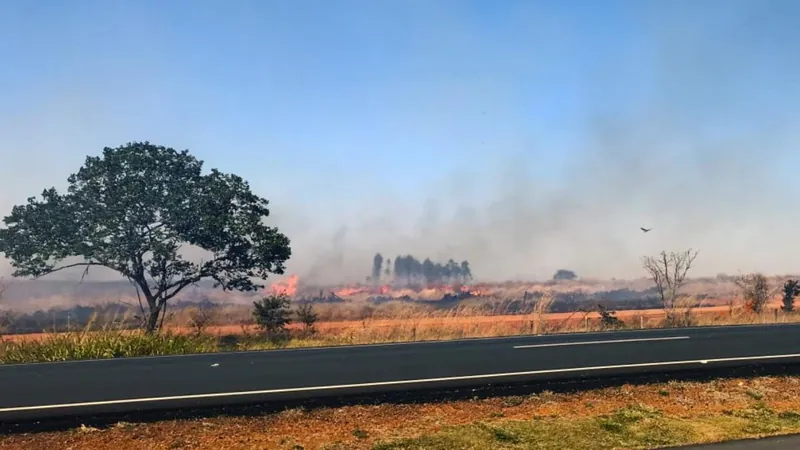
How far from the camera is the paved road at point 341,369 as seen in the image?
9680 millimetres

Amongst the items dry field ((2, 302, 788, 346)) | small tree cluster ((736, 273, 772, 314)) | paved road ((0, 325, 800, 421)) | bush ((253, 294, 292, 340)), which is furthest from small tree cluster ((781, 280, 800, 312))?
bush ((253, 294, 292, 340))

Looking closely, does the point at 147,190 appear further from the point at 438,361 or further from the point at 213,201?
the point at 438,361

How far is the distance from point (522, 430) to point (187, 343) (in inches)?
502

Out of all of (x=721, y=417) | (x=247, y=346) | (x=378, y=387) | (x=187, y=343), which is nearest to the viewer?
(x=721, y=417)

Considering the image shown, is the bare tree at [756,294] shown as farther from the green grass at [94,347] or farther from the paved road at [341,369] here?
the green grass at [94,347]

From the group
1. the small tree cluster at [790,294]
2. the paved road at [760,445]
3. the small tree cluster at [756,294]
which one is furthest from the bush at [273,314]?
the small tree cluster at [790,294]

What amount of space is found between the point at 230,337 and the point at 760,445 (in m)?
18.8

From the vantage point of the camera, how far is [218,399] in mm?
9352

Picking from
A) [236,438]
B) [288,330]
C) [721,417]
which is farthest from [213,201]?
[721,417]

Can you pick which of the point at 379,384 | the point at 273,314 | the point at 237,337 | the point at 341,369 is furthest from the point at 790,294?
the point at 379,384

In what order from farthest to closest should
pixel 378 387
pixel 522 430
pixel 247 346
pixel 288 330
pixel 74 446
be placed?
1. pixel 288 330
2. pixel 247 346
3. pixel 378 387
4. pixel 522 430
5. pixel 74 446

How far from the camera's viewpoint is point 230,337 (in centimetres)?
2289

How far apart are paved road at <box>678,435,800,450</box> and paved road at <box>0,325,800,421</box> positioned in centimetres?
328

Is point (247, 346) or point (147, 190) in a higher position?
point (147, 190)
